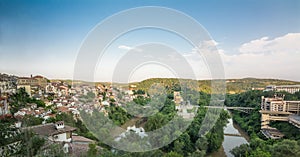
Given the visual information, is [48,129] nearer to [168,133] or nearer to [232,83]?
[168,133]

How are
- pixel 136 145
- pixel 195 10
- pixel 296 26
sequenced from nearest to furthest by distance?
pixel 296 26, pixel 195 10, pixel 136 145

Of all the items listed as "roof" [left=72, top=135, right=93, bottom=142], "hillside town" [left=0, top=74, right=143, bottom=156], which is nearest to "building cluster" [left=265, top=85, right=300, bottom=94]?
"hillside town" [left=0, top=74, right=143, bottom=156]

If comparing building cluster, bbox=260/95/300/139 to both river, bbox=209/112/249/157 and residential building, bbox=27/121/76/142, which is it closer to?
river, bbox=209/112/249/157

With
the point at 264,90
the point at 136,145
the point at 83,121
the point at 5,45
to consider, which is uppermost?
the point at 5,45

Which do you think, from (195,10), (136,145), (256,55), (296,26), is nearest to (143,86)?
(136,145)

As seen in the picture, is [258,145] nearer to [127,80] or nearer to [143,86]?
[143,86]
